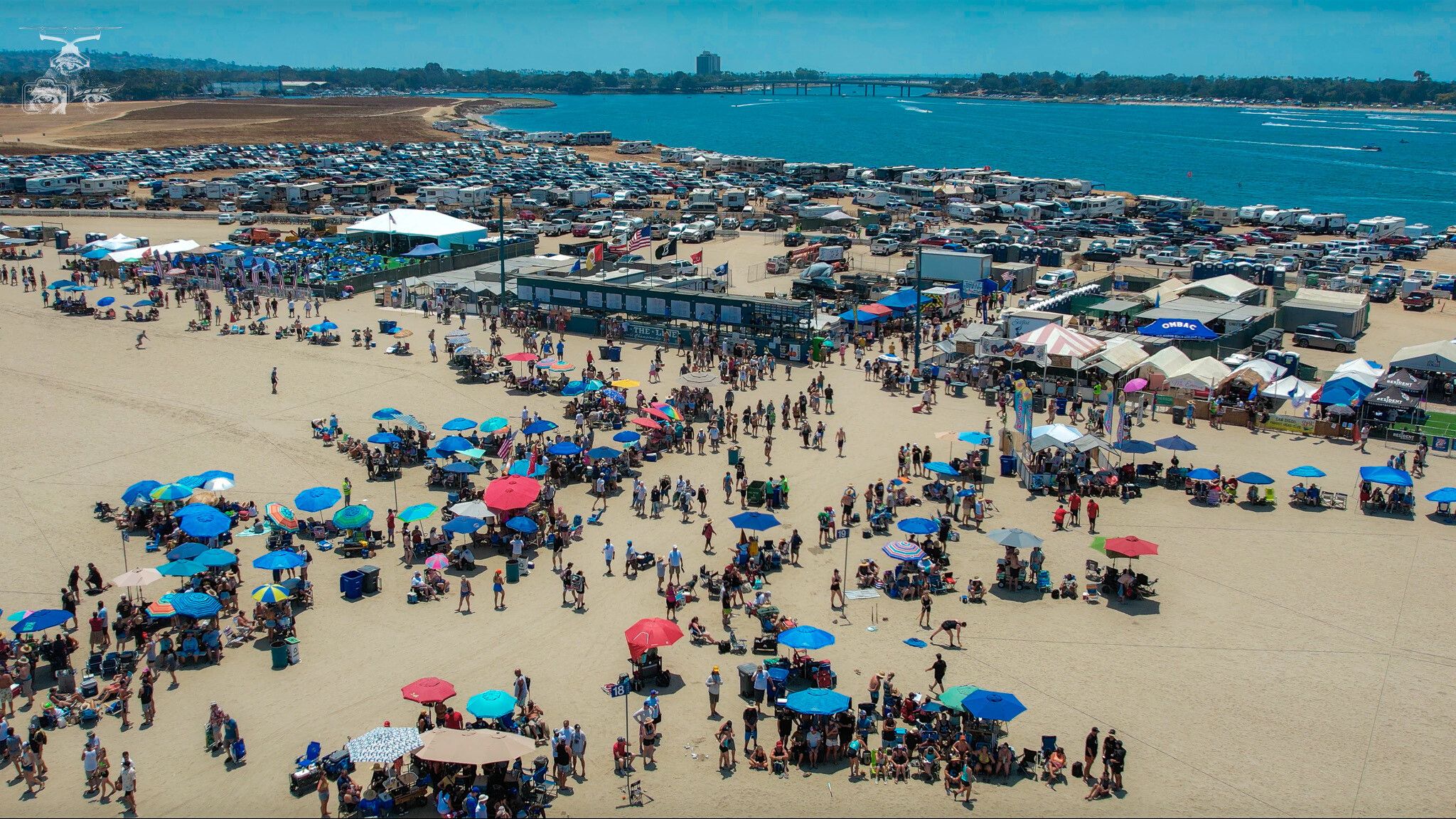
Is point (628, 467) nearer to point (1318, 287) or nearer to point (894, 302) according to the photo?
point (894, 302)

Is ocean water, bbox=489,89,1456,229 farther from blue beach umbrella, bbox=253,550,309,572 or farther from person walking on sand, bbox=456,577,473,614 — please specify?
blue beach umbrella, bbox=253,550,309,572

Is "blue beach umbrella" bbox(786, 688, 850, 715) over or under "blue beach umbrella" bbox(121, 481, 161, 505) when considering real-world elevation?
under

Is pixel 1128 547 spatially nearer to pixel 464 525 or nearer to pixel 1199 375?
pixel 464 525

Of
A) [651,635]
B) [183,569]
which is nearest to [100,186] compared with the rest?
[183,569]

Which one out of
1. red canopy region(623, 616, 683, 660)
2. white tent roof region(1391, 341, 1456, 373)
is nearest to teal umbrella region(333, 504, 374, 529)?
red canopy region(623, 616, 683, 660)

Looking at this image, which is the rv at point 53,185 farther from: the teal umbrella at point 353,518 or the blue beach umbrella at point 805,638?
the blue beach umbrella at point 805,638

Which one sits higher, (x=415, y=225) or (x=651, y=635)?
(x=415, y=225)
